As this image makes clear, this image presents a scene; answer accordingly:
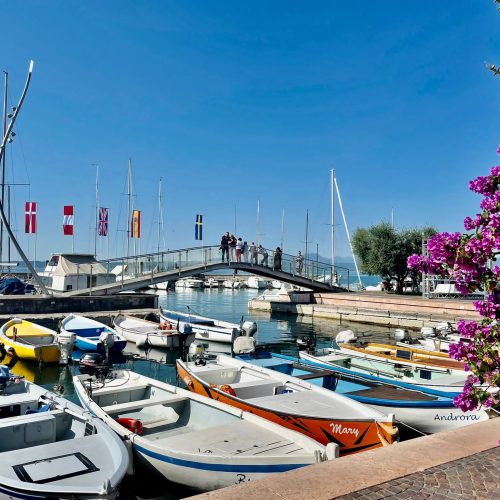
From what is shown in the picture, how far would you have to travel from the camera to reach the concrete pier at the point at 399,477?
15.5 ft

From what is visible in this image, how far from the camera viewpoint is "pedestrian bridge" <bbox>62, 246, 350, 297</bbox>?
104 ft

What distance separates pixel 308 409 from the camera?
9.70 metres

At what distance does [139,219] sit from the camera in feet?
160

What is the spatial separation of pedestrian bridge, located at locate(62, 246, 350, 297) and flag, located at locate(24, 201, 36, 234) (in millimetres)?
5325

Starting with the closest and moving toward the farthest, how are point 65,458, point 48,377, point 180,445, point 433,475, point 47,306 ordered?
point 433,475
point 65,458
point 180,445
point 48,377
point 47,306

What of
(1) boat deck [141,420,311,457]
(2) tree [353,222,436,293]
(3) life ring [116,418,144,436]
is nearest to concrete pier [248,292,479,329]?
(2) tree [353,222,436,293]

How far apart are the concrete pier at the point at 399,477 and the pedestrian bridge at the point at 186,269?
26482 millimetres

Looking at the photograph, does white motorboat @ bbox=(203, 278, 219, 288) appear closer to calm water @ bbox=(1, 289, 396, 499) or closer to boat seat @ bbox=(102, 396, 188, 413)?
Answer: calm water @ bbox=(1, 289, 396, 499)

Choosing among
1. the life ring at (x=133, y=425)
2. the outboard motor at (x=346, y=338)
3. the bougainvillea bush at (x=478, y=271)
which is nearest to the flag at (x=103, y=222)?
the outboard motor at (x=346, y=338)

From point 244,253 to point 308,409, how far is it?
26.3m

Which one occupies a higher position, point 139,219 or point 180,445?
point 139,219

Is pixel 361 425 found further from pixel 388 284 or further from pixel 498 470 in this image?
pixel 388 284

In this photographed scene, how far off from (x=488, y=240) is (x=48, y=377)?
16462mm

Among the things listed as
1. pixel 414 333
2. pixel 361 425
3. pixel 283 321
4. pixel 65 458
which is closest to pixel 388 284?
pixel 283 321
